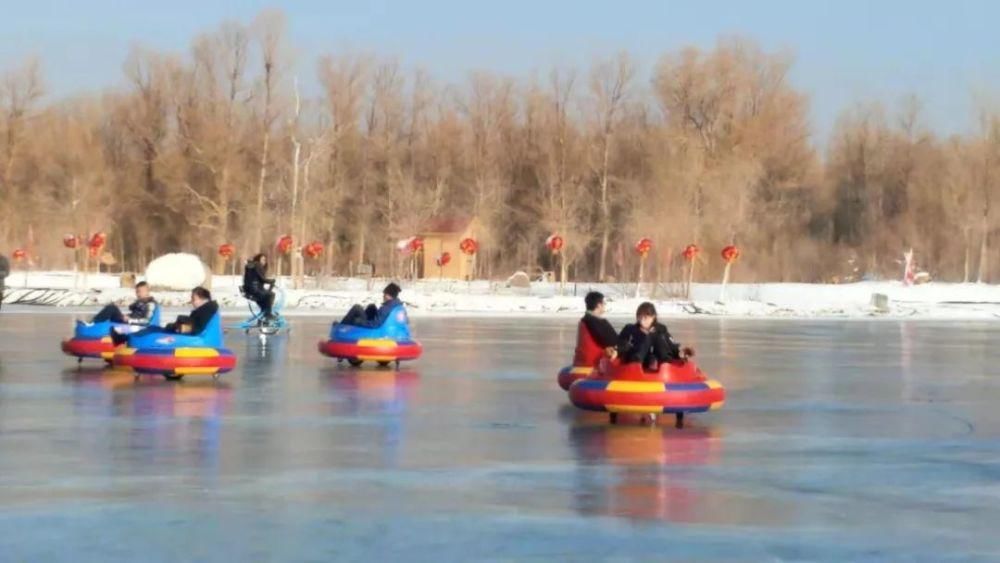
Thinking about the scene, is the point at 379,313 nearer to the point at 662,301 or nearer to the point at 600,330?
the point at 600,330

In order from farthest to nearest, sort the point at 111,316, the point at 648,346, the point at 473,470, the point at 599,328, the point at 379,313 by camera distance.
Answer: the point at 379,313, the point at 111,316, the point at 599,328, the point at 648,346, the point at 473,470

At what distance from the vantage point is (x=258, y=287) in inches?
1167

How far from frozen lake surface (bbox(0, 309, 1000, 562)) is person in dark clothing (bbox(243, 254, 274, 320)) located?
27.3 feet

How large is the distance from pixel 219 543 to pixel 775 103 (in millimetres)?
82149

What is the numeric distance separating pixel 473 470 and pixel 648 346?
11.8ft

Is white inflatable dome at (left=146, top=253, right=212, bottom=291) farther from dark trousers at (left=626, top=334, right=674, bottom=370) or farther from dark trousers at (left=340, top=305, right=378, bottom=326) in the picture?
dark trousers at (left=626, top=334, right=674, bottom=370)

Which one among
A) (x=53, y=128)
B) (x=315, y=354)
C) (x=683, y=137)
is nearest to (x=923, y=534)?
(x=315, y=354)

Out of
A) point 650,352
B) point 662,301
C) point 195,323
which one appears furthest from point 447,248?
point 650,352

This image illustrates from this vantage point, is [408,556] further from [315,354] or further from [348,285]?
[348,285]

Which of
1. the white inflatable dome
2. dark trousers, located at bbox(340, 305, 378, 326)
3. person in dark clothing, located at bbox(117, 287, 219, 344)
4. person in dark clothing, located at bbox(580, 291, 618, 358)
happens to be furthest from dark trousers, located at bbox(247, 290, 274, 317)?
the white inflatable dome

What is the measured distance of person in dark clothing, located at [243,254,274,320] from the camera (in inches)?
1158

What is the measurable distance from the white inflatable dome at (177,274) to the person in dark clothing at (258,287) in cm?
2913

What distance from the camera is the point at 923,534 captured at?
8898 millimetres

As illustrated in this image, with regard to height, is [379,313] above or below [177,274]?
below
